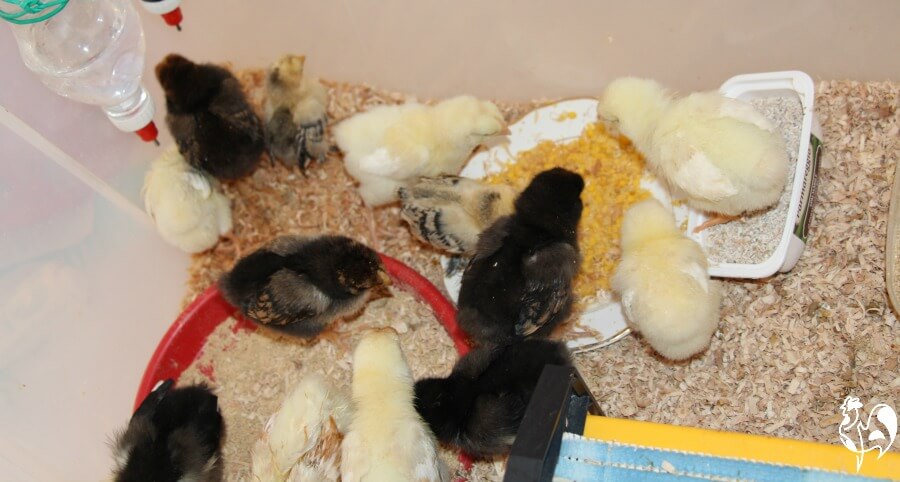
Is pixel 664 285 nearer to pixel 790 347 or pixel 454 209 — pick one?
pixel 790 347

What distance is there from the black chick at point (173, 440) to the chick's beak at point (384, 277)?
0.62 metres

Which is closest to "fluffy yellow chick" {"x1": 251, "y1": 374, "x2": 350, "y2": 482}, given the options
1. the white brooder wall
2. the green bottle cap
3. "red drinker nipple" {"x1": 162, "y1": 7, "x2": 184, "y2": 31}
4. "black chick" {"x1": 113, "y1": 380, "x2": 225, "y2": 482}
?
"black chick" {"x1": 113, "y1": 380, "x2": 225, "y2": 482}

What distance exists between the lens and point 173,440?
200 centimetres

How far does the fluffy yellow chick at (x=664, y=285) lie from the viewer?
1.97m

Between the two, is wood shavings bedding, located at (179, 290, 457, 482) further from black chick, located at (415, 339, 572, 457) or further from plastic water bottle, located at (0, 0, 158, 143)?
plastic water bottle, located at (0, 0, 158, 143)

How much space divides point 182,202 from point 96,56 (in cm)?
52

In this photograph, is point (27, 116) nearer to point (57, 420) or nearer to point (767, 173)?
point (57, 420)

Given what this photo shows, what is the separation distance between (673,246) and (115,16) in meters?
1.87

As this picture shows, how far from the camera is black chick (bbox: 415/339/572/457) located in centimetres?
188

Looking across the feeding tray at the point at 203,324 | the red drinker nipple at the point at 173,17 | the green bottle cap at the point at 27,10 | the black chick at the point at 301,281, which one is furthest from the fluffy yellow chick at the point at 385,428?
the red drinker nipple at the point at 173,17

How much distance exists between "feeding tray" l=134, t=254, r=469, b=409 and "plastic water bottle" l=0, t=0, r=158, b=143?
0.62m

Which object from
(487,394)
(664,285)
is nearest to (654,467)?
(487,394)

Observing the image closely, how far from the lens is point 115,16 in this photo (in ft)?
7.48

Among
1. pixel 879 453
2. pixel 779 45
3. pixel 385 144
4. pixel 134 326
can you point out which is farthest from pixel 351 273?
pixel 779 45
